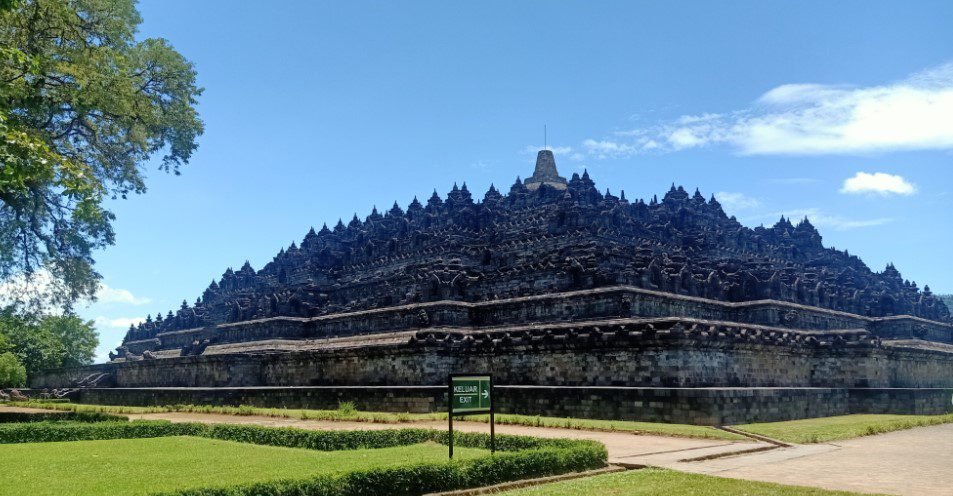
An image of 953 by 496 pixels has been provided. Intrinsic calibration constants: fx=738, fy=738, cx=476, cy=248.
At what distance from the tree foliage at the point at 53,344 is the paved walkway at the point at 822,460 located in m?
60.4

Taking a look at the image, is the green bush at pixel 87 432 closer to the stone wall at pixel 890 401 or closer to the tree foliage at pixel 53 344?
the stone wall at pixel 890 401

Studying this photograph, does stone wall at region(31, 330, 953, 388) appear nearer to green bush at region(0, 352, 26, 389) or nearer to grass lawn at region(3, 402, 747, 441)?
grass lawn at region(3, 402, 747, 441)

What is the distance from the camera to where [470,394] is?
15.9 m

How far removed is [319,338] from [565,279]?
19756mm

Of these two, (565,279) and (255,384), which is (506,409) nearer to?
(565,279)

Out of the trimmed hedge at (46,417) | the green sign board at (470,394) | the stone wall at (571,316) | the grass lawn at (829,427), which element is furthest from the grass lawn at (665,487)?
the stone wall at (571,316)

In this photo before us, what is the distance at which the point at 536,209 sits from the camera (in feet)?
162

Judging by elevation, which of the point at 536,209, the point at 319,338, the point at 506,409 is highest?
the point at 536,209

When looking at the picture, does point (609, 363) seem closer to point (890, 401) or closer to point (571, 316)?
point (571, 316)

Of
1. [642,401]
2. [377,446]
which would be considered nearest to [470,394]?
[377,446]

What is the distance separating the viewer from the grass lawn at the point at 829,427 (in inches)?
876

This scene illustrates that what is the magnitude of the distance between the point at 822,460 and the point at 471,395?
857 centimetres

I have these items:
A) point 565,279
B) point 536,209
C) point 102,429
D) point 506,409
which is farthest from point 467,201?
point 102,429

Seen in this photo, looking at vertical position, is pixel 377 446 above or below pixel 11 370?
below
